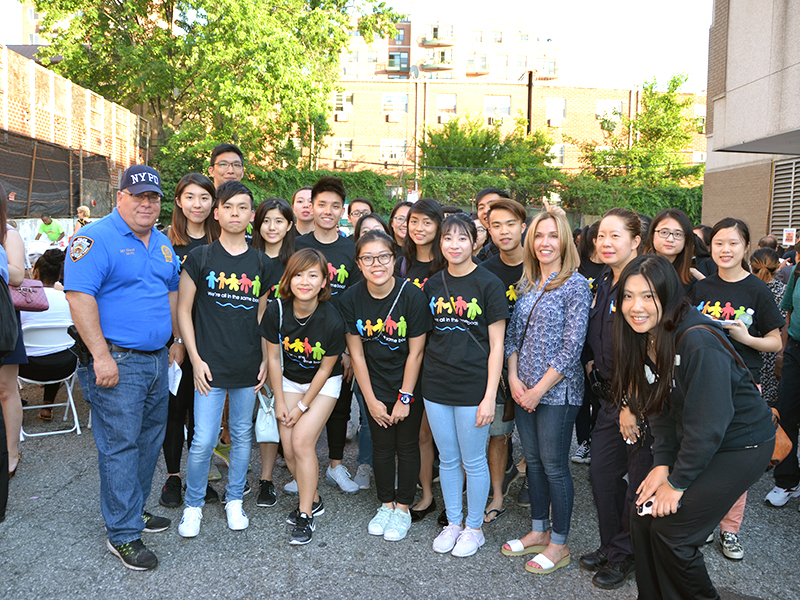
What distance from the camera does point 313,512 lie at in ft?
13.1

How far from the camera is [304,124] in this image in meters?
26.8

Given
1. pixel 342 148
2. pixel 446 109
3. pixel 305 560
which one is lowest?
pixel 305 560

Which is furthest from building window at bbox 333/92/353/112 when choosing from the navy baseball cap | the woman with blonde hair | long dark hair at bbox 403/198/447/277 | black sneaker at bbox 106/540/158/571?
A: black sneaker at bbox 106/540/158/571

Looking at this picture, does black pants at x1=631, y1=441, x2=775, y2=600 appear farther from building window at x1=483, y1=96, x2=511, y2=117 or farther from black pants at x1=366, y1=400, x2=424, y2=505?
building window at x1=483, y1=96, x2=511, y2=117

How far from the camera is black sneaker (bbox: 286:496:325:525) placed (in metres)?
3.82

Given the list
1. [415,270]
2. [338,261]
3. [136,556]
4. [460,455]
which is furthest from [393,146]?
[136,556]

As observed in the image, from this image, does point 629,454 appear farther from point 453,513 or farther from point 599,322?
point 453,513

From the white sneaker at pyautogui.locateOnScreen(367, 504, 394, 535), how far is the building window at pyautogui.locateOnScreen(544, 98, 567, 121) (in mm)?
44275

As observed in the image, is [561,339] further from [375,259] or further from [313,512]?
[313,512]

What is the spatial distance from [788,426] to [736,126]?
9289 mm

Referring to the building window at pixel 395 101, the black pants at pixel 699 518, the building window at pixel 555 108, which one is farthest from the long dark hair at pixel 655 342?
the building window at pixel 555 108

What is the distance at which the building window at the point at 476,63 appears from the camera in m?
60.2

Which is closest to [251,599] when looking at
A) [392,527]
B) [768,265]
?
[392,527]

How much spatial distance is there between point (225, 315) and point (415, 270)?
4.52 ft
